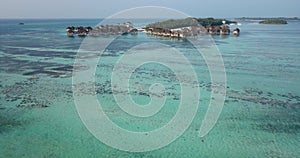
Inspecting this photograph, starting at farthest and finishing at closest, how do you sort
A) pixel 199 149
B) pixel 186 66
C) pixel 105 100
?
pixel 186 66
pixel 105 100
pixel 199 149

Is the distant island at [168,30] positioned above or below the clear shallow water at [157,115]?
above

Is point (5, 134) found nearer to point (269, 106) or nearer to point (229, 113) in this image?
point (229, 113)

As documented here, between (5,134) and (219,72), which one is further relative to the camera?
(219,72)

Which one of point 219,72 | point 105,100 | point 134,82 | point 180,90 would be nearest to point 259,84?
point 219,72

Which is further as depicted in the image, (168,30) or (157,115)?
(168,30)

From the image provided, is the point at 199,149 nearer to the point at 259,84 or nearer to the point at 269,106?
the point at 269,106

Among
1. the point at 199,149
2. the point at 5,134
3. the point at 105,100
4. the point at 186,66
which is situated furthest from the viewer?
the point at 186,66

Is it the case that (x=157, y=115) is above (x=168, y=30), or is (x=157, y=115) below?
below

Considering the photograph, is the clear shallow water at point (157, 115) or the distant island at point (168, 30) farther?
the distant island at point (168, 30)

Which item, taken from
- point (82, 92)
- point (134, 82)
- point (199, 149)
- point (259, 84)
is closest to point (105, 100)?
point (82, 92)
